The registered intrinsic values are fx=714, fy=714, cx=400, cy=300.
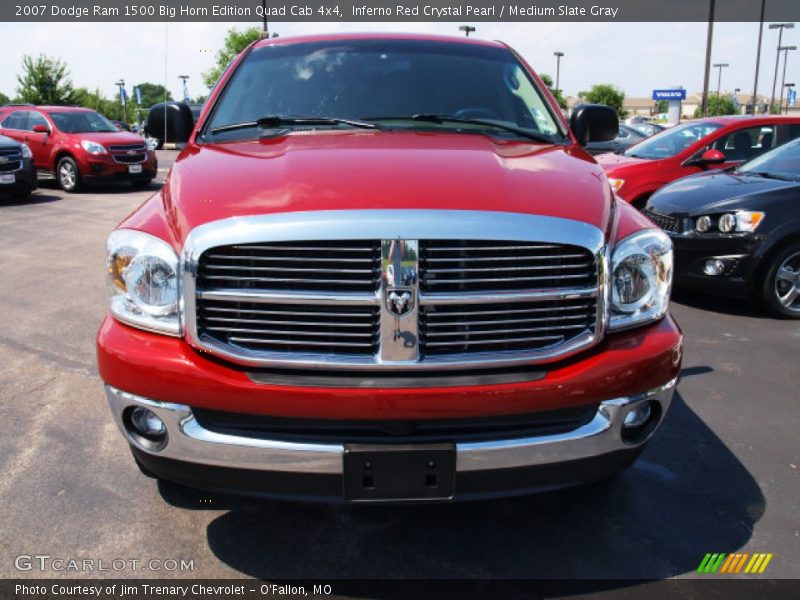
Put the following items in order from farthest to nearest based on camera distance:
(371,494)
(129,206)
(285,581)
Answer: (129,206)
(285,581)
(371,494)

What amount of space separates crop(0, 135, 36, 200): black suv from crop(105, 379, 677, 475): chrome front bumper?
1176cm

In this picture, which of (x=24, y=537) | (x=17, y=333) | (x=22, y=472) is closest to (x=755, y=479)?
(x=24, y=537)

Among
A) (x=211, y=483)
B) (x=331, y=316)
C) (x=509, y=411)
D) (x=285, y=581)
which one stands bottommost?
(x=285, y=581)

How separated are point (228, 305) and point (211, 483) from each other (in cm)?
57

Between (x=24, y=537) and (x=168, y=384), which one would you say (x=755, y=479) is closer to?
(x=168, y=384)

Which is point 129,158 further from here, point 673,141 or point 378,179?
point 378,179

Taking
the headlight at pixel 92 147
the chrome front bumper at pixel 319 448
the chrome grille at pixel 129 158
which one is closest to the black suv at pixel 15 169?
the headlight at pixel 92 147

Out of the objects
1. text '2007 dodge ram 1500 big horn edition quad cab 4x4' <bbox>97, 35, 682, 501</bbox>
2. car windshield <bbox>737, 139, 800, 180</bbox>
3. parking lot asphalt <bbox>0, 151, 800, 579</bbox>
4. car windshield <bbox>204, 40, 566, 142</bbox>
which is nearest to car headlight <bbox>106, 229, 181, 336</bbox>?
text '2007 dodge ram 1500 big horn edition quad cab 4x4' <bbox>97, 35, 682, 501</bbox>

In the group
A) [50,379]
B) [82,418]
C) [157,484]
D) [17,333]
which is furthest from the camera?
[17,333]

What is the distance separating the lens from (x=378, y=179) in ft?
7.71

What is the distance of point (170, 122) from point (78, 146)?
11.9m

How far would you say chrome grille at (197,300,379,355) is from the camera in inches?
86.6

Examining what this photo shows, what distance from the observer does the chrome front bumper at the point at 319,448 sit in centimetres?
215

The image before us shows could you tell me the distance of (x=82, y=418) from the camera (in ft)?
12.3
